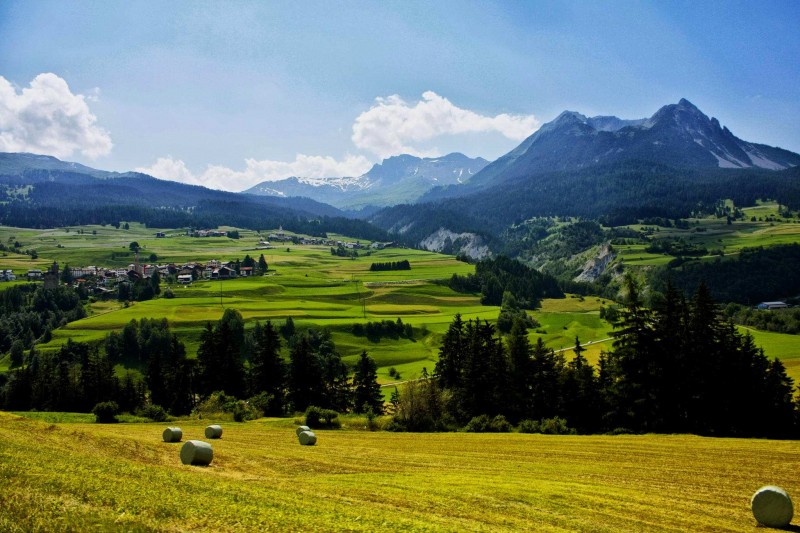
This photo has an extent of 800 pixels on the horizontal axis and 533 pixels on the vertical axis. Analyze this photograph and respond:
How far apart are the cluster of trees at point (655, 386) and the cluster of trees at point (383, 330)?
76563 millimetres

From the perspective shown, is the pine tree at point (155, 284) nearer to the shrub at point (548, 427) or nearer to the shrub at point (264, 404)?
the shrub at point (264, 404)

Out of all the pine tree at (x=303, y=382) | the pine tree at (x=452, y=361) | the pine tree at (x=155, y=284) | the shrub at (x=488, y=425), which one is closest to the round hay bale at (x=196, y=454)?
the shrub at (x=488, y=425)

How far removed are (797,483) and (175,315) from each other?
486 ft

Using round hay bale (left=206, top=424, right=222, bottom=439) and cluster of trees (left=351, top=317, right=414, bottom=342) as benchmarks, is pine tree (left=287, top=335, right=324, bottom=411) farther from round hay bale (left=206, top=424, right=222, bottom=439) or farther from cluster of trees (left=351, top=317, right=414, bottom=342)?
cluster of trees (left=351, top=317, right=414, bottom=342)

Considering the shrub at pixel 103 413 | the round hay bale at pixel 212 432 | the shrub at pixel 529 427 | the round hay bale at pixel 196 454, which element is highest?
the round hay bale at pixel 196 454

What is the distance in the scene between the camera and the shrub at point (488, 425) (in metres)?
60.7

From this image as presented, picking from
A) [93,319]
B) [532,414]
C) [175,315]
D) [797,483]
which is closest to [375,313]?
[175,315]

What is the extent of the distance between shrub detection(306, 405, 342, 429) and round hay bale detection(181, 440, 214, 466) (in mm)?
30703

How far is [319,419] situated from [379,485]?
36.4 m

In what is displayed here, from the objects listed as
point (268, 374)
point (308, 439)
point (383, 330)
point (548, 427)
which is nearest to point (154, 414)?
point (268, 374)

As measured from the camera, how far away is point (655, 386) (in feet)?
185

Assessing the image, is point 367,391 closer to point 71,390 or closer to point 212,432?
point 212,432

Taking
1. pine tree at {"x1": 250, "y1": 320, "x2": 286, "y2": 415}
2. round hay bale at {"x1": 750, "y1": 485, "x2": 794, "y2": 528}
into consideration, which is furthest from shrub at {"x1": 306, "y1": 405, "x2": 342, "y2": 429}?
round hay bale at {"x1": 750, "y1": 485, "x2": 794, "y2": 528}

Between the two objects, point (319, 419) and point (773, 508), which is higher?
point (773, 508)
